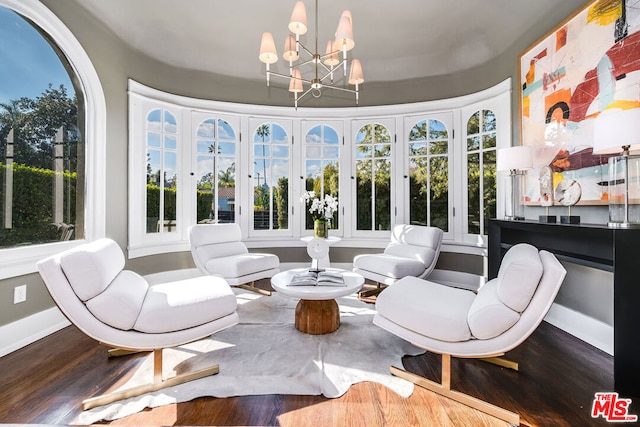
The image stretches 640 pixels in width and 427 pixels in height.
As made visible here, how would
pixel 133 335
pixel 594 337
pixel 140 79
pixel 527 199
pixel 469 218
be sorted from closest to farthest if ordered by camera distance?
pixel 133 335
pixel 594 337
pixel 527 199
pixel 140 79
pixel 469 218

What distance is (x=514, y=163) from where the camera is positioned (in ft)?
9.19

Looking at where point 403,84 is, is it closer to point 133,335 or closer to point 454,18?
point 454,18

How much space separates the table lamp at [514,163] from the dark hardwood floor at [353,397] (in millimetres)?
1413

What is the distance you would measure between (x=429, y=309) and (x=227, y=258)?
7.81 feet

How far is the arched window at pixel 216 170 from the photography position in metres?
4.35

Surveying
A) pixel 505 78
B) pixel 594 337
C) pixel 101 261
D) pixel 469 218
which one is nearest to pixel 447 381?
pixel 594 337

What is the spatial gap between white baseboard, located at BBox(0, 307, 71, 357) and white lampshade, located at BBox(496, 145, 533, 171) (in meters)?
4.22

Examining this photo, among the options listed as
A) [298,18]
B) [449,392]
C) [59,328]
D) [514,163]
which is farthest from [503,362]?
[59,328]

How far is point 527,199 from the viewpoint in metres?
3.12

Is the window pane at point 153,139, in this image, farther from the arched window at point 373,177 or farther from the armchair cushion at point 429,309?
the armchair cushion at point 429,309

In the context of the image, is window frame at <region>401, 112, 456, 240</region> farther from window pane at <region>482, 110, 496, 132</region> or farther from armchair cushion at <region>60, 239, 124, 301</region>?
armchair cushion at <region>60, 239, 124, 301</region>

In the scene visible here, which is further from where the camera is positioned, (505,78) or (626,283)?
(505,78)

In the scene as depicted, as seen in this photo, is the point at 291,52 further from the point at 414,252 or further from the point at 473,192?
the point at 473,192

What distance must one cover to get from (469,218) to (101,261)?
397 centimetres
